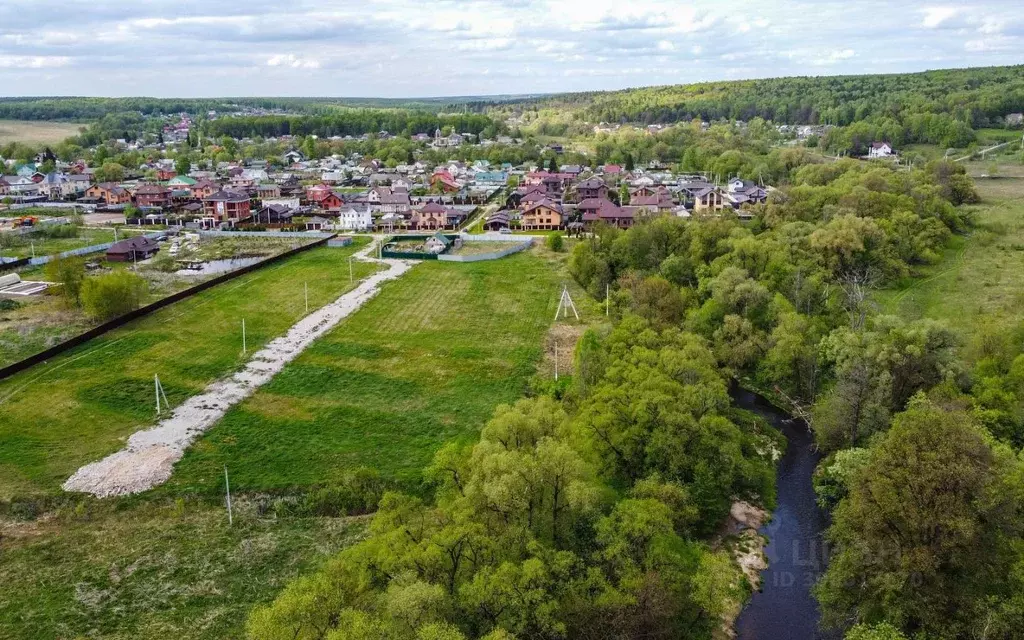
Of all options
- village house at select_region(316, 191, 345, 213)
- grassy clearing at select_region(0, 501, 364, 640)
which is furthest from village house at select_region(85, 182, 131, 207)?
grassy clearing at select_region(0, 501, 364, 640)

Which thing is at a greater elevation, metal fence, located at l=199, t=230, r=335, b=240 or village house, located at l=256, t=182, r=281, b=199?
village house, located at l=256, t=182, r=281, b=199

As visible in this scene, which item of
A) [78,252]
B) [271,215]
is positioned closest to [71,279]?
[78,252]

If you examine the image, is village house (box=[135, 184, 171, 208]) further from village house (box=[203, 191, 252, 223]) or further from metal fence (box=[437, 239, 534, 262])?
metal fence (box=[437, 239, 534, 262])

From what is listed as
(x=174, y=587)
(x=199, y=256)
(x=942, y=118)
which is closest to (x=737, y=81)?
(x=942, y=118)

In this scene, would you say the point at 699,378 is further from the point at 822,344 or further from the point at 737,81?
the point at 737,81

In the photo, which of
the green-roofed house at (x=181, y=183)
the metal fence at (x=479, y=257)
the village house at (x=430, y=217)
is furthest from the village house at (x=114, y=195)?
the metal fence at (x=479, y=257)

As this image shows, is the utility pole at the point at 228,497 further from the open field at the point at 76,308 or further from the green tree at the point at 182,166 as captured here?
the green tree at the point at 182,166
